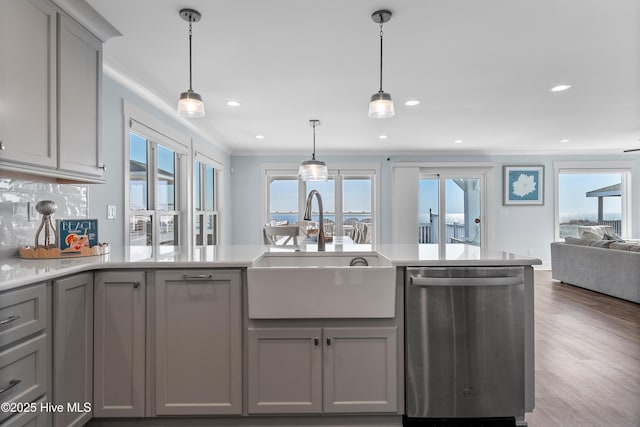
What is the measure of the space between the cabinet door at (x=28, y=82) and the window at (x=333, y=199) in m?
5.07

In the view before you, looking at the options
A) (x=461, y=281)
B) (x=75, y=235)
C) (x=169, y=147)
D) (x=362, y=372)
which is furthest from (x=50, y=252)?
(x=169, y=147)

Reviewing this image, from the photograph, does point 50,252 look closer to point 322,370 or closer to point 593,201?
point 322,370

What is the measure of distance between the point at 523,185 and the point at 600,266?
247 centimetres

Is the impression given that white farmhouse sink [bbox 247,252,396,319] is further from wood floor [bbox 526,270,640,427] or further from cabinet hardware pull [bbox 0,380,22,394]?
wood floor [bbox 526,270,640,427]

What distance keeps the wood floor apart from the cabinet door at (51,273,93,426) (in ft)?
7.50

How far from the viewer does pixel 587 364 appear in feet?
8.47

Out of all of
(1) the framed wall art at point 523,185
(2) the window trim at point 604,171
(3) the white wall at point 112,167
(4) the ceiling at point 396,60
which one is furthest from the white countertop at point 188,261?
(2) the window trim at point 604,171

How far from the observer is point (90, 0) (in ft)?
6.40

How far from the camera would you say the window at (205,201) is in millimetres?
5055

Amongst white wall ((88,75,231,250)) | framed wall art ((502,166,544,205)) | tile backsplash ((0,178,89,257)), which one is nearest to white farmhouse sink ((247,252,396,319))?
tile backsplash ((0,178,89,257))

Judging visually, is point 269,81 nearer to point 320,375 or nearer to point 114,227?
point 114,227

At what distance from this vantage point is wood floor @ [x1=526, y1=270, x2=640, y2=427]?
6.43ft

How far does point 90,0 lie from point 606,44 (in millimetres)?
3355

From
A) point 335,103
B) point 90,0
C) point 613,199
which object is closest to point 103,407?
point 90,0
